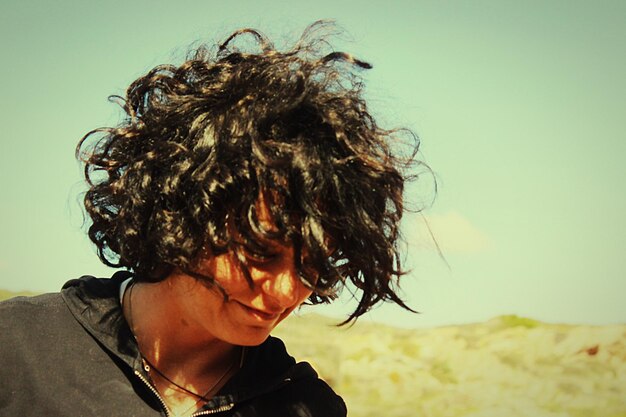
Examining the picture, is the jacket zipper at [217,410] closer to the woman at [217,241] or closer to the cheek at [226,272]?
the woman at [217,241]

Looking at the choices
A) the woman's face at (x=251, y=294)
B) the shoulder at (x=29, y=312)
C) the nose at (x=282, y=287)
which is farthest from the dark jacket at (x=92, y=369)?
the nose at (x=282, y=287)

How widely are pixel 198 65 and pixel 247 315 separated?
804 mm

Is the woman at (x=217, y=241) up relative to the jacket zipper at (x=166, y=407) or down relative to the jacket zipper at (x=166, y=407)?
up

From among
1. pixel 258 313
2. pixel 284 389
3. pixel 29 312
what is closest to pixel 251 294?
pixel 258 313

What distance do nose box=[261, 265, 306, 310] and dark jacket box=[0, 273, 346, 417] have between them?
412 mm

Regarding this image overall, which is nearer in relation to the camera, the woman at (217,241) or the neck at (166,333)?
the woman at (217,241)

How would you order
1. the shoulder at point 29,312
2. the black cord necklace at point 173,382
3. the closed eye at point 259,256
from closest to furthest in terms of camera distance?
the closed eye at point 259,256, the shoulder at point 29,312, the black cord necklace at point 173,382

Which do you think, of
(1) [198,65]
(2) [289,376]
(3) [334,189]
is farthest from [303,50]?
(2) [289,376]

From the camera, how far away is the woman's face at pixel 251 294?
1856 mm

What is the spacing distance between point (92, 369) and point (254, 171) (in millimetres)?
687

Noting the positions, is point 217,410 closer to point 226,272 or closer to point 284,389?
point 284,389

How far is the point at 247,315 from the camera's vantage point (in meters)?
1.88

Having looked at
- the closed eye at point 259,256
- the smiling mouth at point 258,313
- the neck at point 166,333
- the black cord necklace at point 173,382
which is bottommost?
the black cord necklace at point 173,382

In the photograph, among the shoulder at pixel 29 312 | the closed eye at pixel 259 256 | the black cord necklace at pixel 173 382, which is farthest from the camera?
the black cord necklace at pixel 173 382
